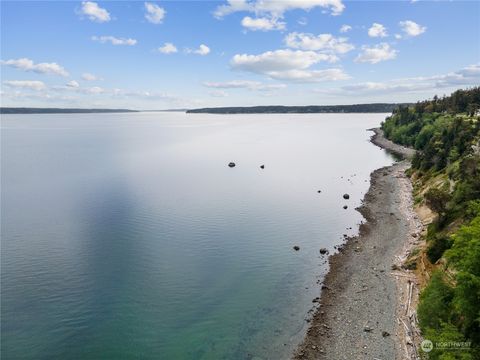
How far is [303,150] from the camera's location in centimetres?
14938

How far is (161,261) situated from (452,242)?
32003mm

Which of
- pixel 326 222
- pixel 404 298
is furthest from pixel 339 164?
pixel 404 298

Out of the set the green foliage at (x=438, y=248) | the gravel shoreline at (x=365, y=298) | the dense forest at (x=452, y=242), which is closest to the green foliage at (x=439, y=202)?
the dense forest at (x=452, y=242)

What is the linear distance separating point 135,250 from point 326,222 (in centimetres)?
3133

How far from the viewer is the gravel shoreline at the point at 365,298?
93.7 ft

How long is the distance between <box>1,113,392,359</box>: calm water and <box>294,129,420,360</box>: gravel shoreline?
197cm

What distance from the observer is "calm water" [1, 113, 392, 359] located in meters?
30.4

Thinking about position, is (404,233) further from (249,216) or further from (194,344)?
(194,344)

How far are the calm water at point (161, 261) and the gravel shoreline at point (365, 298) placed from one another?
1.97 m

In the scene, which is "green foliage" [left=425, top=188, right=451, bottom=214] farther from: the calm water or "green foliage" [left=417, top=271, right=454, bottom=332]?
"green foliage" [left=417, top=271, right=454, bottom=332]

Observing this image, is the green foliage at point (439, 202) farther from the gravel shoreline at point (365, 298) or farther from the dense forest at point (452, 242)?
the gravel shoreline at point (365, 298)

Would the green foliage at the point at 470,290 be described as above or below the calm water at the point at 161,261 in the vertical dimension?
above

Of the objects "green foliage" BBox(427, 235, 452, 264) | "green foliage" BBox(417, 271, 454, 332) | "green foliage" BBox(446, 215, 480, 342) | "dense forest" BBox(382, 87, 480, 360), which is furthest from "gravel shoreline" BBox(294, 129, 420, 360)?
"green foliage" BBox(446, 215, 480, 342)

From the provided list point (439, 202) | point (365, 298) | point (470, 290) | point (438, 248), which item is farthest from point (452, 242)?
point (470, 290)
